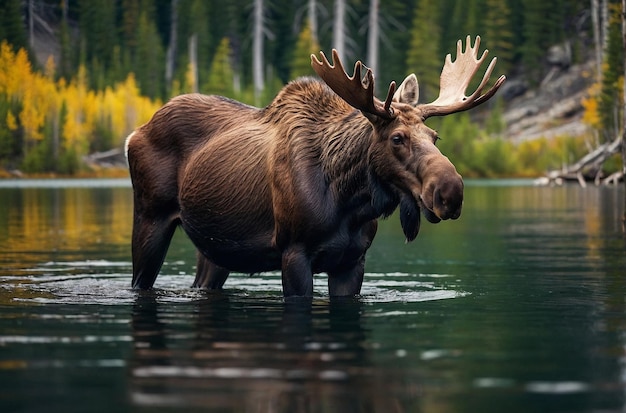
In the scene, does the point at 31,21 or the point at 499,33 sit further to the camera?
the point at 499,33

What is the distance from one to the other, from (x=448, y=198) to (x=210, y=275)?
3.54 metres

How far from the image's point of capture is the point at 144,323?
28.5ft

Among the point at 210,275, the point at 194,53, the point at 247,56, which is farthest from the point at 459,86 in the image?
the point at 247,56

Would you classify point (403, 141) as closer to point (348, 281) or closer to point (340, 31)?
point (348, 281)

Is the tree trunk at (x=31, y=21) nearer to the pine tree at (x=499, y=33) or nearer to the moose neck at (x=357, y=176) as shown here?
the pine tree at (x=499, y=33)

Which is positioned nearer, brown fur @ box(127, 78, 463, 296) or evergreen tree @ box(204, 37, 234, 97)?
brown fur @ box(127, 78, 463, 296)

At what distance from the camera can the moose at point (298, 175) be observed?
9422 mm

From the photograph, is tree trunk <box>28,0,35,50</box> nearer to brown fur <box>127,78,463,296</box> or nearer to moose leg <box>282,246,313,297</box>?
brown fur <box>127,78,463,296</box>

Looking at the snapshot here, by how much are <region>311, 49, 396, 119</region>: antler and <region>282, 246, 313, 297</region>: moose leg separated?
3.71 ft

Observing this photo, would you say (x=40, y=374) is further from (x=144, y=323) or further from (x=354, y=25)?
(x=354, y=25)

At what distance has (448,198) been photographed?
8602 mm

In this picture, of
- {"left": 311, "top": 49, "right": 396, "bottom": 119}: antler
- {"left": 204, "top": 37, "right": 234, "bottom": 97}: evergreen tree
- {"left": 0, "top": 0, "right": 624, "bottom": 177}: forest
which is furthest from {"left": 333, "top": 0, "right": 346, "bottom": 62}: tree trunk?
{"left": 311, "top": 49, "right": 396, "bottom": 119}: antler

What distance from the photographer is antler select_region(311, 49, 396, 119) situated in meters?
9.37

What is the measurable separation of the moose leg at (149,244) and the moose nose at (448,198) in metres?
3.25
